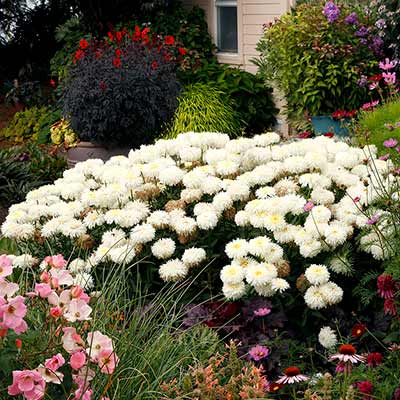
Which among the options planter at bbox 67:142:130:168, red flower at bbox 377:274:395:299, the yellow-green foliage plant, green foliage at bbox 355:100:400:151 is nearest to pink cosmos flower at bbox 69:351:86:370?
red flower at bbox 377:274:395:299

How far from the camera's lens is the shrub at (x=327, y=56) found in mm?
9367

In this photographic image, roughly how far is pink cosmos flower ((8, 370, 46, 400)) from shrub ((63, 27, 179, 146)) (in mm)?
6005

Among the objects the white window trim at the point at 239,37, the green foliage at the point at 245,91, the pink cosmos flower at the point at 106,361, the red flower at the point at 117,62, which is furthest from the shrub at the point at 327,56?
the pink cosmos flower at the point at 106,361

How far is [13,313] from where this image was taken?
2.67m

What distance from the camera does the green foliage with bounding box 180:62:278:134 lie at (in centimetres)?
1060

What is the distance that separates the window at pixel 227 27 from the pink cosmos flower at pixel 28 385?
9.98 meters

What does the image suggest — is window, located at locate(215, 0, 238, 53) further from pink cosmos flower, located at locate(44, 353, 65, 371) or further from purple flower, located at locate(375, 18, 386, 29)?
pink cosmos flower, located at locate(44, 353, 65, 371)

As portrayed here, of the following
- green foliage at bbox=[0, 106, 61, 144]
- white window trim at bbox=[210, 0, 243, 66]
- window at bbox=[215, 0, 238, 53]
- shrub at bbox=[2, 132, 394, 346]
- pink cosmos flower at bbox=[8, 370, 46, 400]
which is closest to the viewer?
pink cosmos flower at bbox=[8, 370, 46, 400]

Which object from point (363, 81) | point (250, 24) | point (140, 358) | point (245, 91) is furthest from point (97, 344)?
point (250, 24)

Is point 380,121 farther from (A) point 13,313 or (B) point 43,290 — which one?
(A) point 13,313

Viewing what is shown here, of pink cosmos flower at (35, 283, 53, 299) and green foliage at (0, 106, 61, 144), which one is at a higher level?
pink cosmos flower at (35, 283, 53, 299)

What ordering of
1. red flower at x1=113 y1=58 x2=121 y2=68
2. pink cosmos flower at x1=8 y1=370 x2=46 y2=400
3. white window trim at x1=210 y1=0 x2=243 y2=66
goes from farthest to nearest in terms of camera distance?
white window trim at x1=210 y1=0 x2=243 y2=66 → red flower at x1=113 y1=58 x2=121 y2=68 → pink cosmos flower at x1=8 y1=370 x2=46 y2=400

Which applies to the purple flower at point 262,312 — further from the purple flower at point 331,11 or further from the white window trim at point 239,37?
the white window trim at point 239,37

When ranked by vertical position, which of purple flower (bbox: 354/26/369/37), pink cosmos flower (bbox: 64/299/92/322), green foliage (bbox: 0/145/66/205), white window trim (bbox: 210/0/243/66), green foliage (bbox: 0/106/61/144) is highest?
pink cosmos flower (bbox: 64/299/92/322)
